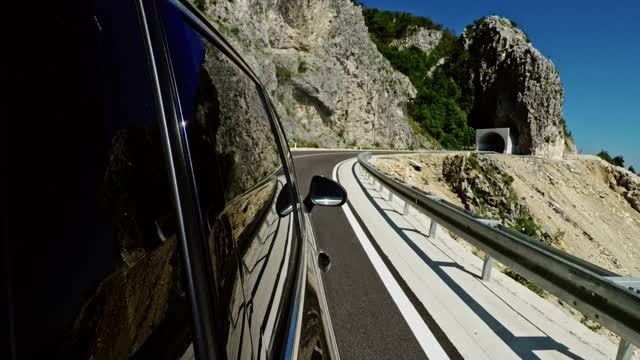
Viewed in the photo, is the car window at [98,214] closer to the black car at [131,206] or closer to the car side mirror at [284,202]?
the black car at [131,206]

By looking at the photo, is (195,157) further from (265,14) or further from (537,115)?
(537,115)

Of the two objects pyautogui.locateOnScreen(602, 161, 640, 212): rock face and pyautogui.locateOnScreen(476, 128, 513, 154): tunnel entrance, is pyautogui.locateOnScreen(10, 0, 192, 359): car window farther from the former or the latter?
pyautogui.locateOnScreen(476, 128, 513, 154): tunnel entrance

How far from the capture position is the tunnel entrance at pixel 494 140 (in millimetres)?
68006

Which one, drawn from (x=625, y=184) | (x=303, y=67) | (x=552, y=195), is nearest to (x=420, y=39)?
(x=625, y=184)

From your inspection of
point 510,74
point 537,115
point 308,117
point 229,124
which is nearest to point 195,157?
point 229,124

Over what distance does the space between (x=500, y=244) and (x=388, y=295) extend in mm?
1241

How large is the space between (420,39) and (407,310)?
324 feet

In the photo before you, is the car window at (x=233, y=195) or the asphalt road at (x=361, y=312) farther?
the asphalt road at (x=361, y=312)

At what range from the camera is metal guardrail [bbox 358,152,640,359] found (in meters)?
2.30

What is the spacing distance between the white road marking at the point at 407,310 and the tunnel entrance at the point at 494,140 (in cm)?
7067

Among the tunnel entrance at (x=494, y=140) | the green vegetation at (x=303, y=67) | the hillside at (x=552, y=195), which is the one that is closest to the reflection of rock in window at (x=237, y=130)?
the hillside at (x=552, y=195)

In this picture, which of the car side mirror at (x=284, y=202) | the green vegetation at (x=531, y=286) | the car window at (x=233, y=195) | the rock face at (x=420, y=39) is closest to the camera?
the car window at (x=233, y=195)

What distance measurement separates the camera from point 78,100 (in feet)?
Result: 2.25

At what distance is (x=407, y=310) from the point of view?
3.56 m
